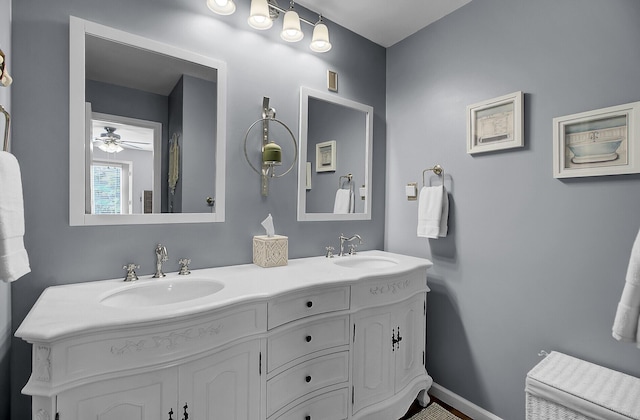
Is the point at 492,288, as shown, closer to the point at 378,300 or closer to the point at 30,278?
the point at 378,300

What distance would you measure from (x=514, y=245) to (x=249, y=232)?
1.48 m

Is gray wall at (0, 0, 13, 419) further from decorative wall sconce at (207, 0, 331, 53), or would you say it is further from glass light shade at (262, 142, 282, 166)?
glass light shade at (262, 142, 282, 166)

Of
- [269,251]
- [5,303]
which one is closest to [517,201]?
[269,251]

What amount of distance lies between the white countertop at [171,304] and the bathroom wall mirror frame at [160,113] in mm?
291

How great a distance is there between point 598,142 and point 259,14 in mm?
1725

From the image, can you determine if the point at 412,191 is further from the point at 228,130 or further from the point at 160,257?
the point at 160,257

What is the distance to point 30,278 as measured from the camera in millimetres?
1193

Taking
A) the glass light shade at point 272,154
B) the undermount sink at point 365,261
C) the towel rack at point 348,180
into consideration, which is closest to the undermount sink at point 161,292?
the glass light shade at point 272,154

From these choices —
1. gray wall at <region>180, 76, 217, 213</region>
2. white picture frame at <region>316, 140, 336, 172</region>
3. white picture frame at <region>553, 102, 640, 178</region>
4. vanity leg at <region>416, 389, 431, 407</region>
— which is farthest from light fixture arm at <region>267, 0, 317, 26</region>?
vanity leg at <region>416, 389, 431, 407</region>

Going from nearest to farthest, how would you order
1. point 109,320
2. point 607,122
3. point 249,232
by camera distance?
point 109,320 < point 607,122 < point 249,232

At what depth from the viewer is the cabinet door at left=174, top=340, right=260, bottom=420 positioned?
3.39 ft

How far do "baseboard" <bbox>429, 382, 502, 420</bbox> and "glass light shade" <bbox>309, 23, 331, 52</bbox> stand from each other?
2327 mm

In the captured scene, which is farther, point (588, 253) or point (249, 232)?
point (249, 232)

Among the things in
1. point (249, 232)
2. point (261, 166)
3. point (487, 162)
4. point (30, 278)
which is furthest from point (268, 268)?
point (487, 162)
